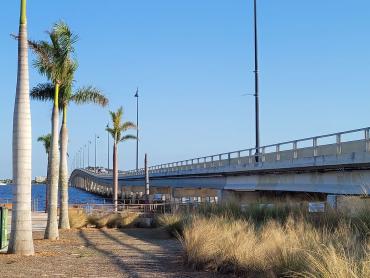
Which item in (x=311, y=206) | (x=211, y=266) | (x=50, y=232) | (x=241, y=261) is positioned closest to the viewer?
(x=241, y=261)

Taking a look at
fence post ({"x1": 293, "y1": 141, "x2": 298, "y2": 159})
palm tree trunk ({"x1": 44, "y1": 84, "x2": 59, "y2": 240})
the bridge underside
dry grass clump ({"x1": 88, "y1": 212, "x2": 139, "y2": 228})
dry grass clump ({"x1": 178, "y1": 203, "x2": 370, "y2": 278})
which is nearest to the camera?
dry grass clump ({"x1": 178, "y1": 203, "x2": 370, "y2": 278})

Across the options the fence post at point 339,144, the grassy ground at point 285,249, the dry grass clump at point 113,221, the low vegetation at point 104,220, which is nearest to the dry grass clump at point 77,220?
the low vegetation at point 104,220

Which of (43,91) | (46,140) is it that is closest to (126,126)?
(46,140)

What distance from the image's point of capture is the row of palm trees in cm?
1664

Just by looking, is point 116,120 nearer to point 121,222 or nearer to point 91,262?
point 121,222

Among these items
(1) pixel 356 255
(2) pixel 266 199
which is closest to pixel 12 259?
(1) pixel 356 255

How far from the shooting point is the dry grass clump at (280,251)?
8484mm

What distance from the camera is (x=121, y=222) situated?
33.8 m

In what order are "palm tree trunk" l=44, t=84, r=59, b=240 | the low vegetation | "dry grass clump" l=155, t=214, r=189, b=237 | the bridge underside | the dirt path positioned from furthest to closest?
the low vegetation < the bridge underside < "dry grass clump" l=155, t=214, r=189, b=237 < "palm tree trunk" l=44, t=84, r=59, b=240 < the dirt path

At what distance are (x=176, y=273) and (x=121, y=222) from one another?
69.8ft

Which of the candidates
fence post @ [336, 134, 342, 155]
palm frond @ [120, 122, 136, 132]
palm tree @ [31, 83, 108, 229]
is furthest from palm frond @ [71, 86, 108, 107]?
palm frond @ [120, 122, 136, 132]

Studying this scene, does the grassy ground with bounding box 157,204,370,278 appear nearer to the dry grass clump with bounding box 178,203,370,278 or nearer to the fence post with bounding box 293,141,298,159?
the dry grass clump with bounding box 178,203,370,278

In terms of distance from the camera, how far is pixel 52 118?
79.2ft

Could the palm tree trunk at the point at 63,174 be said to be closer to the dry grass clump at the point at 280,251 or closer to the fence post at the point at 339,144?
the fence post at the point at 339,144
